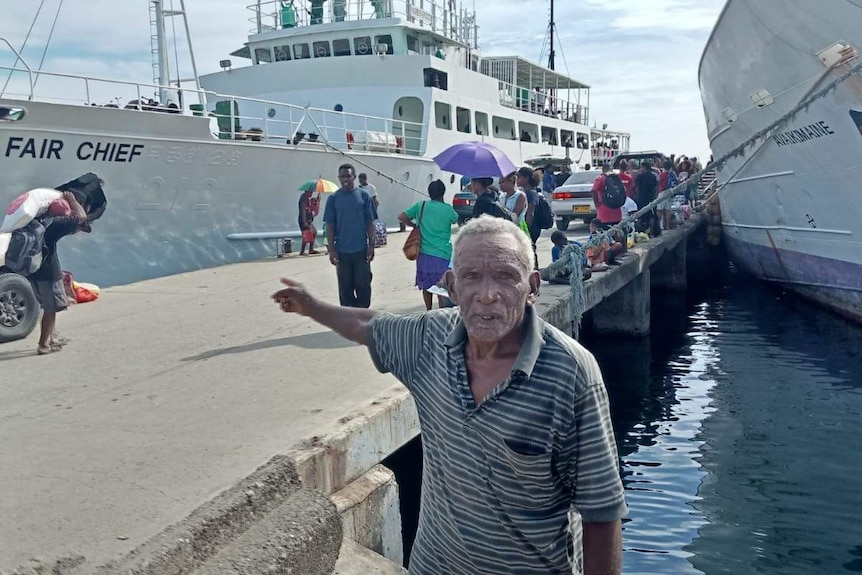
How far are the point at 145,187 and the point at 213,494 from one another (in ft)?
27.7

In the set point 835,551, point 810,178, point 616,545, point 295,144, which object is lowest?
point 835,551

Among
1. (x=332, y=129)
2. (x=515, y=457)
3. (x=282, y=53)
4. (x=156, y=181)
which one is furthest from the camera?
(x=282, y=53)

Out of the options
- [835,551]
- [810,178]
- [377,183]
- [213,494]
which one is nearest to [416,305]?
[835,551]

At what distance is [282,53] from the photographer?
64.6ft

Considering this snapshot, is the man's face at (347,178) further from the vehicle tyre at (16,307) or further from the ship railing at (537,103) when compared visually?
the ship railing at (537,103)

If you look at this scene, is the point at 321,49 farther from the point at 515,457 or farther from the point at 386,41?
the point at 515,457

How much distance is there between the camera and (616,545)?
1.84m

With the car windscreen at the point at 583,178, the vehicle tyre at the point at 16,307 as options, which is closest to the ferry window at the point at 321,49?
the car windscreen at the point at 583,178

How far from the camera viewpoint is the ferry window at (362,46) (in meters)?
19.0

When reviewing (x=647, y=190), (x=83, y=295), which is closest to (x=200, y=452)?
(x=83, y=295)

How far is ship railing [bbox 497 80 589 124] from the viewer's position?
969 inches

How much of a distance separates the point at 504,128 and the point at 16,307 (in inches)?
766

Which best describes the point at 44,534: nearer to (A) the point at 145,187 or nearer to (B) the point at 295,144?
(A) the point at 145,187

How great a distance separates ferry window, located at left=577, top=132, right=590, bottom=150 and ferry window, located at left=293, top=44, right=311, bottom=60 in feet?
52.4
